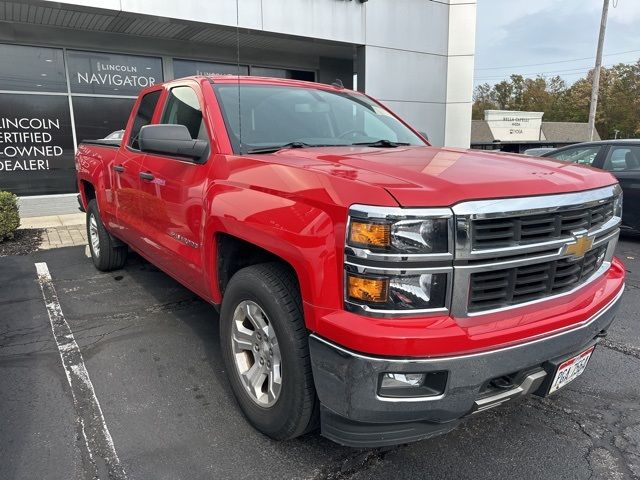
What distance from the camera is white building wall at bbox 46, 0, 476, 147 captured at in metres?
9.97

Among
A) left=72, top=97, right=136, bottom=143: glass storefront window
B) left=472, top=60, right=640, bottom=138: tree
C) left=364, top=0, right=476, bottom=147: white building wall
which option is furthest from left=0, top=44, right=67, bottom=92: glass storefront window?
left=472, top=60, right=640, bottom=138: tree

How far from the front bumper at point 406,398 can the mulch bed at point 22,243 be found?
6.80m

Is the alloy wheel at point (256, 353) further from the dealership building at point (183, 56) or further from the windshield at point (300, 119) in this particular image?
the dealership building at point (183, 56)

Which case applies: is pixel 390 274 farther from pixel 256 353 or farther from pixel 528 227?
pixel 256 353

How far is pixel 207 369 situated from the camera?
353cm

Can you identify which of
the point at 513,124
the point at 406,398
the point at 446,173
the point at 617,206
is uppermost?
the point at 513,124

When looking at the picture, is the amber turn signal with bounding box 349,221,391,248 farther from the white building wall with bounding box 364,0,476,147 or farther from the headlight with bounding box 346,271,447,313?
the white building wall with bounding box 364,0,476,147

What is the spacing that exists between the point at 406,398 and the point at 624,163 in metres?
7.37

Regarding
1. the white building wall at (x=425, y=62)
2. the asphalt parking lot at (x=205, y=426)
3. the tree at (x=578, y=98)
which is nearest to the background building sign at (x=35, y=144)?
the white building wall at (x=425, y=62)

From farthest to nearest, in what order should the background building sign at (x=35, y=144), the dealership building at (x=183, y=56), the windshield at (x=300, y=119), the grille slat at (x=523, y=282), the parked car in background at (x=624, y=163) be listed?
the background building sign at (x=35, y=144)
the dealership building at (x=183, y=56)
the parked car in background at (x=624, y=163)
the windshield at (x=300, y=119)
the grille slat at (x=523, y=282)

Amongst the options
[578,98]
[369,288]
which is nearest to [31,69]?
[369,288]

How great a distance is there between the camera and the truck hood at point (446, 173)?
1994mm

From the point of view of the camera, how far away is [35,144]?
10516 millimetres

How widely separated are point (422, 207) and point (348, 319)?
1.77 ft
